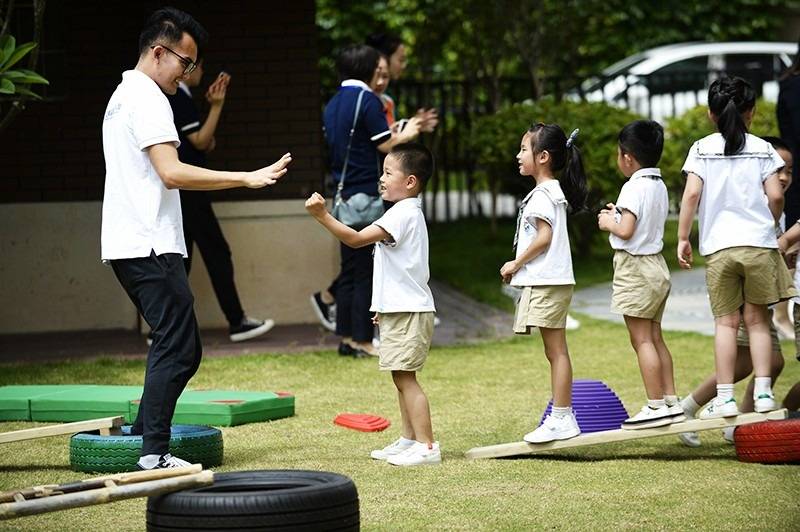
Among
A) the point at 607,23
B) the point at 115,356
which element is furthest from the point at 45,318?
the point at 607,23

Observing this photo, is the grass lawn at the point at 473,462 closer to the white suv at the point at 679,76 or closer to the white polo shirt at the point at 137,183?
the white polo shirt at the point at 137,183

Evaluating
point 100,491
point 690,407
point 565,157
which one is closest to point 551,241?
point 565,157

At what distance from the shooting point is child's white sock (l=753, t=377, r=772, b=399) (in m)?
6.48

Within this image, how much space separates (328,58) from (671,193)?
7.46 meters

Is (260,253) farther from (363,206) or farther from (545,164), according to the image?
(545,164)

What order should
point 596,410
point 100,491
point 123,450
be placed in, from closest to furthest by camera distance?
point 100,491 < point 123,450 < point 596,410

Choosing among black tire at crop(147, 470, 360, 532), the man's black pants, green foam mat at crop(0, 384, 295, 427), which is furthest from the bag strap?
black tire at crop(147, 470, 360, 532)

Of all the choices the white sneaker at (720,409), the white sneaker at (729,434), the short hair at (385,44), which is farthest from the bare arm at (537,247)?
the short hair at (385,44)

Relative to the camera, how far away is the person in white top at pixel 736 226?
258 inches

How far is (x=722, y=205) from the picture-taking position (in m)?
6.62

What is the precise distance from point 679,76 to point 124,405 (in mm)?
12550

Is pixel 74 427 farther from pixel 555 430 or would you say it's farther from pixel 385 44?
pixel 385 44

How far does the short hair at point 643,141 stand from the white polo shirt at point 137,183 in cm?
230

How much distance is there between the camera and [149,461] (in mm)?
5637
